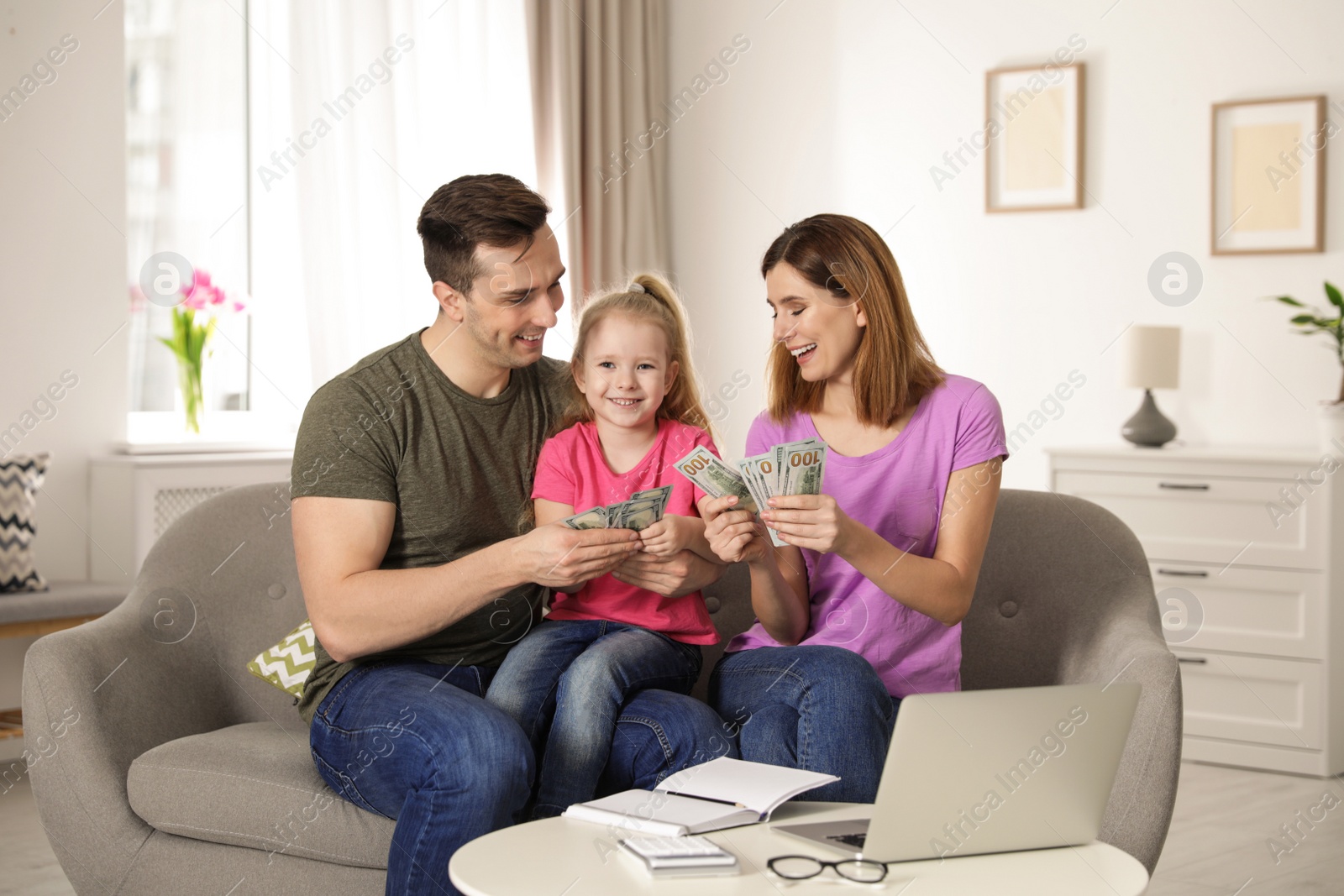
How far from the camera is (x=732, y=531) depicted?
6.66 ft

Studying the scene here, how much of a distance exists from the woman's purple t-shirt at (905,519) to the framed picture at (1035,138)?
8.83 ft

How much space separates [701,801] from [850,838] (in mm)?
202

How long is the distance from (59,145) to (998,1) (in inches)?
128

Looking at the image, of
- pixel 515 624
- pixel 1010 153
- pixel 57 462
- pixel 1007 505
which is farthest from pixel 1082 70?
pixel 57 462

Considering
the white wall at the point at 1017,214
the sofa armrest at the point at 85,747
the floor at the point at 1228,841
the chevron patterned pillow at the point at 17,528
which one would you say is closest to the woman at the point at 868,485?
the sofa armrest at the point at 85,747

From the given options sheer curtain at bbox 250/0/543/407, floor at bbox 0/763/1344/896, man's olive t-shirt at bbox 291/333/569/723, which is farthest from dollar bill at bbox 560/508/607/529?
sheer curtain at bbox 250/0/543/407

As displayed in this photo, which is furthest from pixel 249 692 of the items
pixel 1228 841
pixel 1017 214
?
pixel 1017 214

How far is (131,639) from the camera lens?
2.28 metres

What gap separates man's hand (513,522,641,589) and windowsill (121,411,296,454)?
258 centimetres

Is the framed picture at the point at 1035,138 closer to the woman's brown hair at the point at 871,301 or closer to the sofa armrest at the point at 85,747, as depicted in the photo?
the woman's brown hair at the point at 871,301

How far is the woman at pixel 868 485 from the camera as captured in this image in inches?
81.2

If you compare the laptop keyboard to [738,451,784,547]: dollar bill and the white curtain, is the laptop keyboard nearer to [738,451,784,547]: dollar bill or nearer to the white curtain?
[738,451,784,547]: dollar bill

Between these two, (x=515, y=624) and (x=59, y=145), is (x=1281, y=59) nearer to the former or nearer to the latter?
(x=515, y=624)

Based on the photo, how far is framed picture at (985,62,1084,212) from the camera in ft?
15.1
